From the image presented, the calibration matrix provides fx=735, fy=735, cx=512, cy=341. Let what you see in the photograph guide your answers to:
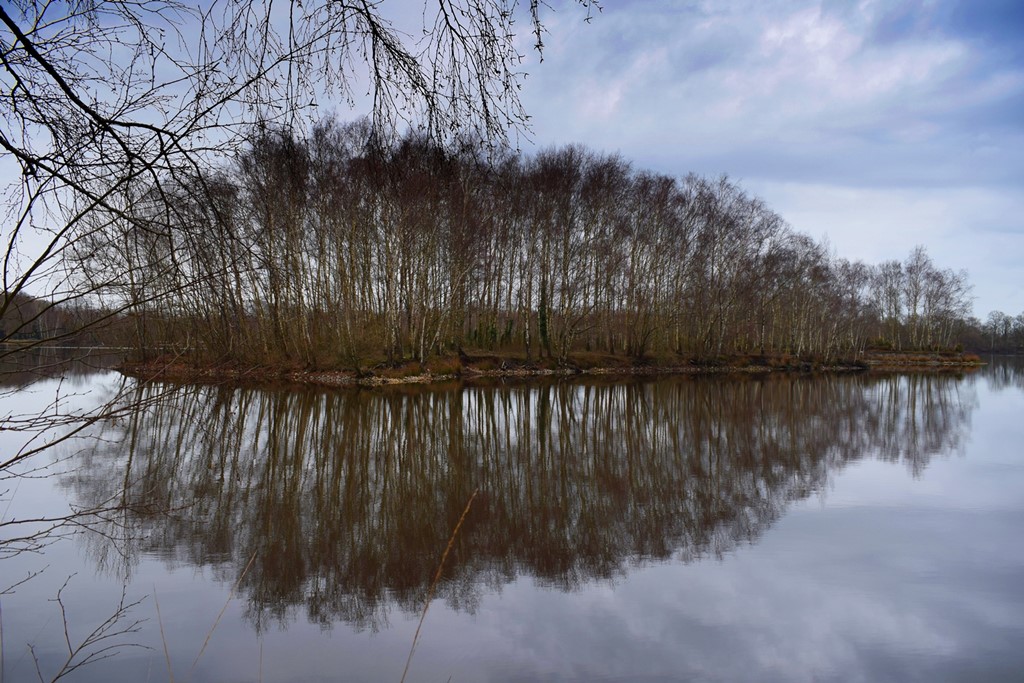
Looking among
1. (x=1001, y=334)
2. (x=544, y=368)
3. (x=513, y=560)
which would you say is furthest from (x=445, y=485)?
(x=1001, y=334)

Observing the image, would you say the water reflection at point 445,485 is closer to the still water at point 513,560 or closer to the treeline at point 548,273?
the still water at point 513,560

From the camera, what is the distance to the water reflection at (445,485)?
253 inches

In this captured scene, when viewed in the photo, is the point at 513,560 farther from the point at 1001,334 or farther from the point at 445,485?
the point at 1001,334

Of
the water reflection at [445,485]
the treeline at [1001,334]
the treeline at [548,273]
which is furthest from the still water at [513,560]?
the treeline at [1001,334]

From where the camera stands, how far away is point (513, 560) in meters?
6.84

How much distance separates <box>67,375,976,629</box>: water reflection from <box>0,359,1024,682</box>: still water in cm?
5

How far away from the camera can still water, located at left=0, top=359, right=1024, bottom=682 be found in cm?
488

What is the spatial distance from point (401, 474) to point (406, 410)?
26.9 feet

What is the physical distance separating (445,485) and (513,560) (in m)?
3.20

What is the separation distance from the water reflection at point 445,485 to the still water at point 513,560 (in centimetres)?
5

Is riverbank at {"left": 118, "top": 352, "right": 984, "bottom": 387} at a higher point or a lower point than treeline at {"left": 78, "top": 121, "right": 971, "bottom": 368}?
lower

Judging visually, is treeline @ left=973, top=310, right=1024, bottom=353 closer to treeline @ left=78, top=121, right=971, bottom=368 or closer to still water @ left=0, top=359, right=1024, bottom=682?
treeline @ left=78, top=121, right=971, bottom=368

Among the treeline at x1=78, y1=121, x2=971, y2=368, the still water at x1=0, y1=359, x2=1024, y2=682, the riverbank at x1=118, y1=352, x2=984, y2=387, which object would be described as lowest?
the still water at x1=0, y1=359, x2=1024, y2=682

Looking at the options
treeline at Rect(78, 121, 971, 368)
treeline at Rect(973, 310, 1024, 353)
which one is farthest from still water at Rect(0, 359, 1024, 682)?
treeline at Rect(973, 310, 1024, 353)
